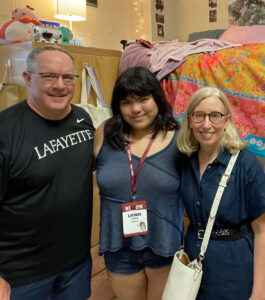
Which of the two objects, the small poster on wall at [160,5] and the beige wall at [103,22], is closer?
the beige wall at [103,22]

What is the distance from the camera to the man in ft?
3.44

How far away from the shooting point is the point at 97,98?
2189 mm

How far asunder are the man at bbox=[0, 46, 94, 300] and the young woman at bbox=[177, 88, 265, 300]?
446mm

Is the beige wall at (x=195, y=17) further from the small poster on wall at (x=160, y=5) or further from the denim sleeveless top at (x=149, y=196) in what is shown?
the denim sleeveless top at (x=149, y=196)

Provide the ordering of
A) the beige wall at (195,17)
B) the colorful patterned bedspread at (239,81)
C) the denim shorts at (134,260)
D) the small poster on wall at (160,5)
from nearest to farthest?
1. the denim shorts at (134,260)
2. the colorful patterned bedspread at (239,81)
3. the beige wall at (195,17)
4. the small poster on wall at (160,5)

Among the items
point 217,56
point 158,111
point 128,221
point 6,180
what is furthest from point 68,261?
point 217,56

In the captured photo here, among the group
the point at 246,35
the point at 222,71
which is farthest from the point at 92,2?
the point at 222,71

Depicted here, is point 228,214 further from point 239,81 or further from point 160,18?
point 160,18

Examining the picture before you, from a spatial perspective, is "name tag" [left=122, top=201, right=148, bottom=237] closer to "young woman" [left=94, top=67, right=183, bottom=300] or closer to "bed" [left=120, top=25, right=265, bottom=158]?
"young woman" [left=94, top=67, right=183, bottom=300]

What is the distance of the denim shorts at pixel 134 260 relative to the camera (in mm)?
1229

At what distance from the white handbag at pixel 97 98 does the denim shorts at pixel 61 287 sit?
3.30 feet

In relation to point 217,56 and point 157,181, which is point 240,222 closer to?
point 157,181

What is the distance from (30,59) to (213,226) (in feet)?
2.90

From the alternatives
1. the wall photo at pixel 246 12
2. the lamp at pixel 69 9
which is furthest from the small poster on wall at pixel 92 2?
the wall photo at pixel 246 12
